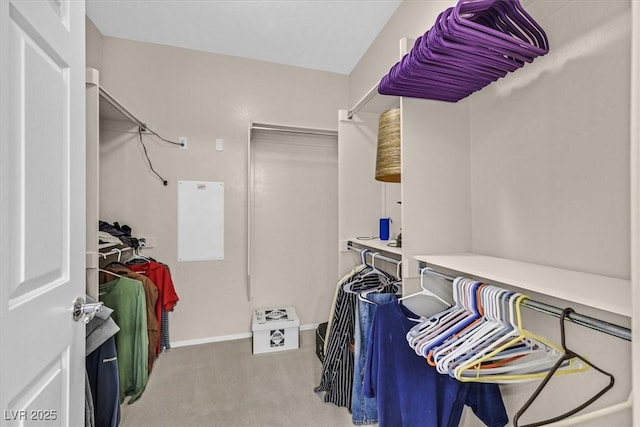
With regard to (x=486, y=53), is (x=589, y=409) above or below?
below

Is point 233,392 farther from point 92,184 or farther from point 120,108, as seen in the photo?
point 120,108

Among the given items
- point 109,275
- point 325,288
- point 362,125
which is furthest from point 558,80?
point 109,275

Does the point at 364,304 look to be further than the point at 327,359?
No

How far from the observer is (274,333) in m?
2.48

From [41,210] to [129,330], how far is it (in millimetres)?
1556

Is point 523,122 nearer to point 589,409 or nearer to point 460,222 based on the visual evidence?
point 460,222

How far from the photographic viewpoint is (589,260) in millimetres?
862

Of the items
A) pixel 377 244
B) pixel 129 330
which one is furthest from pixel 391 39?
pixel 129 330

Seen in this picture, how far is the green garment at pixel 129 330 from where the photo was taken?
1880 mm

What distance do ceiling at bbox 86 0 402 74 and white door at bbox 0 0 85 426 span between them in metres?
1.46

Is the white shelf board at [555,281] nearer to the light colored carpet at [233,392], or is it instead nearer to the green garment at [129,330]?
the light colored carpet at [233,392]

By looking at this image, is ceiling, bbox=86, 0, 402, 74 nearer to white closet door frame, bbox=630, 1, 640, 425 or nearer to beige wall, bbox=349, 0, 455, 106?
beige wall, bbox=349, 0, 455, 106

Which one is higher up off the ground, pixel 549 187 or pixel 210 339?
pixel 549 187

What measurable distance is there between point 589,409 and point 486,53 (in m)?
1.20
